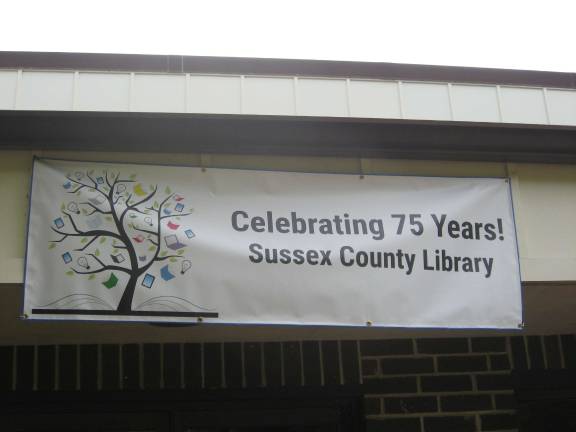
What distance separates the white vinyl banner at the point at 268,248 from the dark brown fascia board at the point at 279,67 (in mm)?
601

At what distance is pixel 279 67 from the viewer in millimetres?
4508

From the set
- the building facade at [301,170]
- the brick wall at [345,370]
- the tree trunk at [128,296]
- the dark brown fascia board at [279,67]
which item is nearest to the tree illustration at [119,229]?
the tree trunk at [128,296]

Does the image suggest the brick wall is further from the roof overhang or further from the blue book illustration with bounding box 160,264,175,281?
the roof overhang

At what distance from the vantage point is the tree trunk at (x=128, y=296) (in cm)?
396

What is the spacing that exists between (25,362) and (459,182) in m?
3.17

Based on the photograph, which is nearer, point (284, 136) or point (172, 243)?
point (172, 243)

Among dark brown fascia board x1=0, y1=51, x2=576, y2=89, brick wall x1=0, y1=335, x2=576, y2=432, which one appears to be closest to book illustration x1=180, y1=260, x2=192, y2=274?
dark brown fascia board x1=0, y1=51, x2=576, y2=89

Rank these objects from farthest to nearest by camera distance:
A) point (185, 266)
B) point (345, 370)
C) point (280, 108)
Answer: point (345, 370) < point (280, 108) < point (185, 266)

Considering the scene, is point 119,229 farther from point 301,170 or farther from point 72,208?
point 301,170

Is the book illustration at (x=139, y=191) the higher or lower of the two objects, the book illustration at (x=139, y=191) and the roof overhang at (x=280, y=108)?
the lower

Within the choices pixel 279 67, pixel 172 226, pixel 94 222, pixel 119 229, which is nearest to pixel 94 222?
pixel 94 222

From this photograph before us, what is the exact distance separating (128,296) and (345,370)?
2194mm

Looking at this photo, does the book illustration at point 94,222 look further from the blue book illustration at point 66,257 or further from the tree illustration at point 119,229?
the blue book illustration at point 66,257

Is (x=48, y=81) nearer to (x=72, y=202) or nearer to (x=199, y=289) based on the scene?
(x=72, y=202)
